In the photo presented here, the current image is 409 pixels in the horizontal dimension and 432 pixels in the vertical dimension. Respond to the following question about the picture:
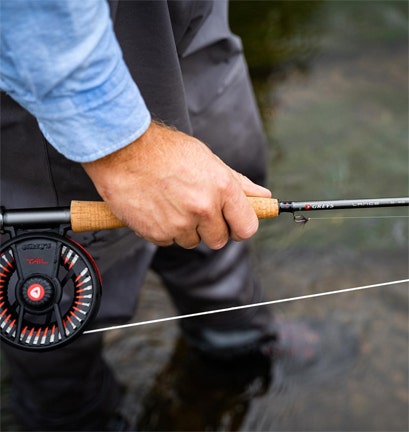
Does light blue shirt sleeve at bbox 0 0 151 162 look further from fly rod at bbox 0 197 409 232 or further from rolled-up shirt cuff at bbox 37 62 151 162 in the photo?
fly rod at bbox 0 197 409 232

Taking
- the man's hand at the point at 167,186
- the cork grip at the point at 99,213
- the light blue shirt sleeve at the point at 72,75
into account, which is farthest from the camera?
the cork grip at the point at 99,213

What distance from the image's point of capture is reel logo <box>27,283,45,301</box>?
1203 mm

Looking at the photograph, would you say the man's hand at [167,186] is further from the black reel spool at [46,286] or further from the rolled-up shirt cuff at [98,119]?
the black reel spool at [46,286]

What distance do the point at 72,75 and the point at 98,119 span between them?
0.08 m

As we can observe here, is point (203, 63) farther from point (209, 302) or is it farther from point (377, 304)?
point (377, 304)

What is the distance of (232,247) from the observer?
196 cm

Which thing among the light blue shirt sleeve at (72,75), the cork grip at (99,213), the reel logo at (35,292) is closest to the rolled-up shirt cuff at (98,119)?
the light blue shirt sleeve at (72,75)

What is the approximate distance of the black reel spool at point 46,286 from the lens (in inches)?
47.5

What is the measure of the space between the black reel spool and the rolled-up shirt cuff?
0.23 meters

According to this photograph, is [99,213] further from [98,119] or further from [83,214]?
[98,119]

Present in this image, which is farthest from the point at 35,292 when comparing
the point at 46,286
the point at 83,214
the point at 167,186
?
the point at 167,186

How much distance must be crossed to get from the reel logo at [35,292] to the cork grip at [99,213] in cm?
12

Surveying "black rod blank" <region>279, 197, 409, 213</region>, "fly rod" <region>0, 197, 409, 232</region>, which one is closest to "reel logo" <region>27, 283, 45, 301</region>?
"fly rod" <region>0, 197, 409, 232</region>

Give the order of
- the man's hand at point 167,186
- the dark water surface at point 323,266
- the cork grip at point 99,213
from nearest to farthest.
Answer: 1. the man's hand at point 167,186
2. the cork grip at point 99,213
3. the dark water surface at point 323,266
